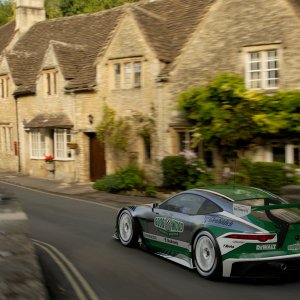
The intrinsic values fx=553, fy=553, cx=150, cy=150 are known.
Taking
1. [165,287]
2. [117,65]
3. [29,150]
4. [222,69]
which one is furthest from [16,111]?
[165,287]

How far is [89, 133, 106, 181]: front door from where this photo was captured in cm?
2595

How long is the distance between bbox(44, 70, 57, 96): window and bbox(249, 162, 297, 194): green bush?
13410 millimetres

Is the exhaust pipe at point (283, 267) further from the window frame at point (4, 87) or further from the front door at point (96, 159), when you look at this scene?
the window frame at point (4, 87)

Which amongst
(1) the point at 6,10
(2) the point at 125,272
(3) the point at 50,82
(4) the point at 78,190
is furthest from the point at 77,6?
(2) the point at 125,272

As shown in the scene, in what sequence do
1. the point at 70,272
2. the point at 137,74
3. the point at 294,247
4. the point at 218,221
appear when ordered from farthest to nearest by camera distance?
the point at 137,74 < the point at 70,272 < the point at 218,221 < the point at 294,247

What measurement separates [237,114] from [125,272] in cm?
1054

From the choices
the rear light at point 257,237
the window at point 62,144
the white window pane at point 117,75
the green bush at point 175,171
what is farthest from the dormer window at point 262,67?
the rear light at point 257,237

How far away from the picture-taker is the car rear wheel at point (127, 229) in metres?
10.7

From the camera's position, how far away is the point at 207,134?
1922 cm

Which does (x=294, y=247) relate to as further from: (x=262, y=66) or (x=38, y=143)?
(x=38, y=143)

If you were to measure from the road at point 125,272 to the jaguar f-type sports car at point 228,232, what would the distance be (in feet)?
0.75

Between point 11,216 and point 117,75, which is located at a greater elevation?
point 117,75

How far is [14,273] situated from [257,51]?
14.9 m

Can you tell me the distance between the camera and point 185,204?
31.4 ft
